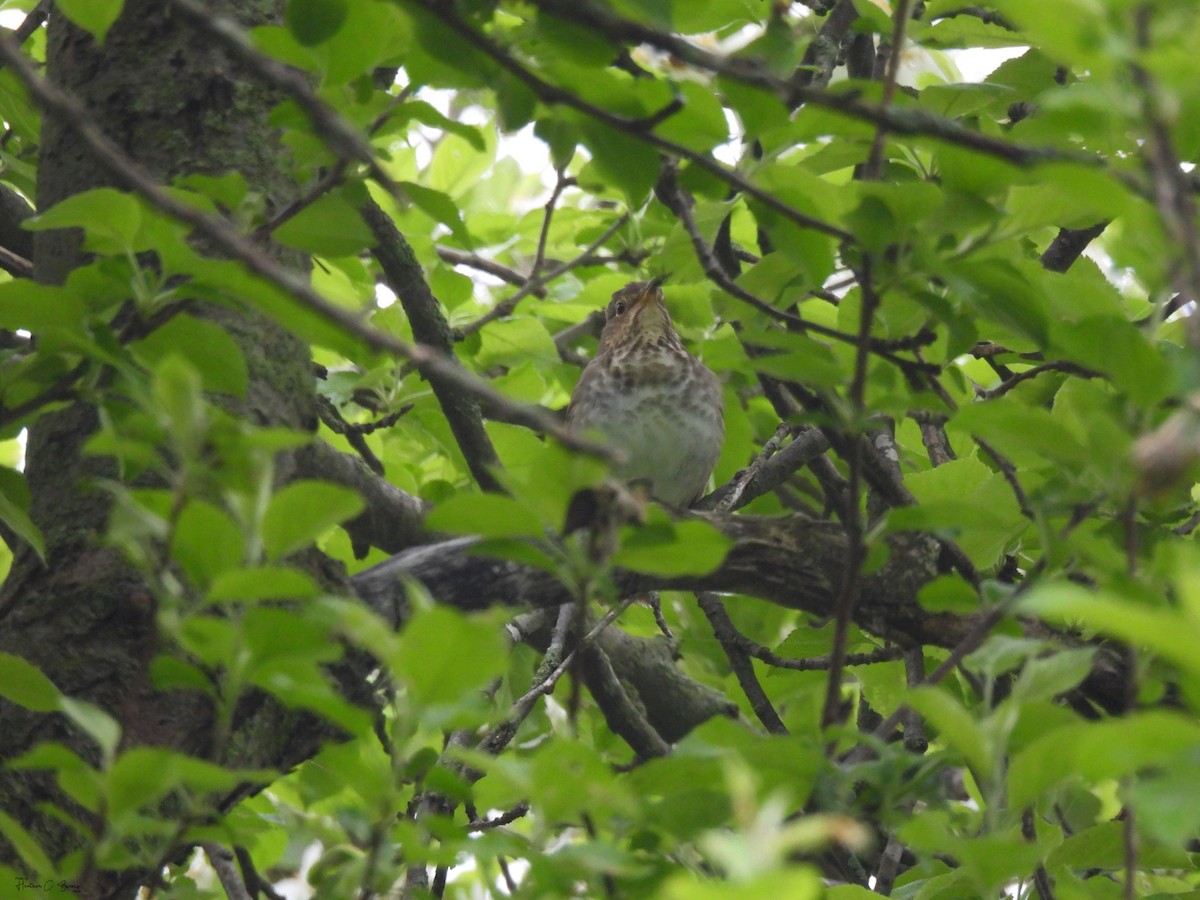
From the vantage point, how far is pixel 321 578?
2352 mm

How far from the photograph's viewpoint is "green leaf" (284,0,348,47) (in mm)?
1597

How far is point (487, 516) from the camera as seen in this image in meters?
1.39

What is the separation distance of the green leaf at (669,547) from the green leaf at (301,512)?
0.93 ft

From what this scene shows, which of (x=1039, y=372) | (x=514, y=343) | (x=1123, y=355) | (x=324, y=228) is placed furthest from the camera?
(x=514, y=343)

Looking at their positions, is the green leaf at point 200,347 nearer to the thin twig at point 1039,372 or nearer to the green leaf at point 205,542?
the green leaf at point 205,542

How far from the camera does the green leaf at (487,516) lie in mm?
1376

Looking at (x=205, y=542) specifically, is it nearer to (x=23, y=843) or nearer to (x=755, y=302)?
(x=23, y=843)

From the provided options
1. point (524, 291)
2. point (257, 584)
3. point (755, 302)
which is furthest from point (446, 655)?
point (524, 291)

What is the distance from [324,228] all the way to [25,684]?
0.70 metres

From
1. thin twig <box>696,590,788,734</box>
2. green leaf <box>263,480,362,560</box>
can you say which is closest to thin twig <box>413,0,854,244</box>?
green leaf <box>263,480,362,560</box>

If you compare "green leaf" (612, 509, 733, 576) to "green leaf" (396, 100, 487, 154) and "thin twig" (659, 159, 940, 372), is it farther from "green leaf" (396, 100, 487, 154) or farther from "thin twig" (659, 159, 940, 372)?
"green leaf" (396, 100, 487, 154)

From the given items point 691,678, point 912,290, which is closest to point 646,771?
point 912,290

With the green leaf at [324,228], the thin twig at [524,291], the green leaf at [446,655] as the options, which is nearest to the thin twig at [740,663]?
the thin twig at [524,291]

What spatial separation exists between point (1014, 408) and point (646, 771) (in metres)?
0.62
